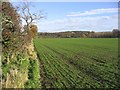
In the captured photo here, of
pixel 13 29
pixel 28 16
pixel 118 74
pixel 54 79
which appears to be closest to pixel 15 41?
pixel 13 29

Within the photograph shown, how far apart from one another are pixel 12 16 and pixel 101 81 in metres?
7.63

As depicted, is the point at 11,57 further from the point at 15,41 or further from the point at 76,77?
the point at 76,77

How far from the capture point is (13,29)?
778 inches

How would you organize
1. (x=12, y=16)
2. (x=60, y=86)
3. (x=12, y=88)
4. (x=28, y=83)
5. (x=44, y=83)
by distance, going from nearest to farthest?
(x=12, y=88) < (x=28, y=83) < (x=60, y=86) < (x=44, y=83) < (x=12, y=16)

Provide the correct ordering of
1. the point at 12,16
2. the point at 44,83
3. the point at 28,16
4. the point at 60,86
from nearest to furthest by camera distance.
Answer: the point at 60,86
the point at 44,83
the point at 12,16
the point at 28,16

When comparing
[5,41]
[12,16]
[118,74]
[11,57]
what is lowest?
[118,74]

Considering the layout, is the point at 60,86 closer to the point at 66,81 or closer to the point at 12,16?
the point at 66,81

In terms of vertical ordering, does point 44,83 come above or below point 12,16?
below

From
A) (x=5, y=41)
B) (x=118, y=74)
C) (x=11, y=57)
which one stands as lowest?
(x=118, y=74)

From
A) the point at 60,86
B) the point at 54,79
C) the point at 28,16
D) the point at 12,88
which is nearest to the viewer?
the point at 12,88

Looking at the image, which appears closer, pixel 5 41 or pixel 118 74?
pixel 5 41

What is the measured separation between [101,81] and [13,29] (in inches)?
304

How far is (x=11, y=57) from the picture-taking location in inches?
709

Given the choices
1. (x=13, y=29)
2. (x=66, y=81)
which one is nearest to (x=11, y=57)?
(x=13, y=29)
